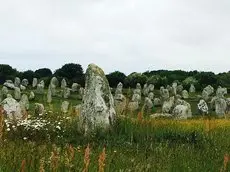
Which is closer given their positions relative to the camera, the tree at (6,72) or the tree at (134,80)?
the tree at (134,80)

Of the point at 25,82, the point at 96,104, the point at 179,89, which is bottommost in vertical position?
the point at 96,104

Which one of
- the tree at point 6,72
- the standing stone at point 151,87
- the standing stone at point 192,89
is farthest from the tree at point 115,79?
the tree at point 6,72

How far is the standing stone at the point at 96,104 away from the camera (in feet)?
59.2

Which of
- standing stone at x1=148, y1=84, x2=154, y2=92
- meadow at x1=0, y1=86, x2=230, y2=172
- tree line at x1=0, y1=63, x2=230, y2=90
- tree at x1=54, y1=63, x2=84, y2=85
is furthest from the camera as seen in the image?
tree at x1=54, y1=63, x2=84, y2=85

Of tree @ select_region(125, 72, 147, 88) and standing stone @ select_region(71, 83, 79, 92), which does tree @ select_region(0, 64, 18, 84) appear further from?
standing stone @ select_region(71, 83, 79, 92)

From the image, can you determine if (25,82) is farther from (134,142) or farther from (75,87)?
(134,142)

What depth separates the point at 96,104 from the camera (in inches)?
734

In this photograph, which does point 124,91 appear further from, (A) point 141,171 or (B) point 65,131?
(A) point 141,171

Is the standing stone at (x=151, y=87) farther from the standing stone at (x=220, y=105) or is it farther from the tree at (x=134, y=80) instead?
the standing stone at (x=220, y=105)

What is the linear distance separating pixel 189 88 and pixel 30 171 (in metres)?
49.4

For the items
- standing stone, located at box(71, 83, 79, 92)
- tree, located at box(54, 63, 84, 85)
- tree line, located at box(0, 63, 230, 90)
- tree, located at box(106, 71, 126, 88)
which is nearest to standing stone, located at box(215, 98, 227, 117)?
standing stone, located at box(71, 83, 79, 92)

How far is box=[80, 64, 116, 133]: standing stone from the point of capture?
18047mm

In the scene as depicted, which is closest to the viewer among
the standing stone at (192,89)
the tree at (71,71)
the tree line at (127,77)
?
the standing stone at (192,89)

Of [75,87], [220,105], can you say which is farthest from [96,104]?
[75,87]
